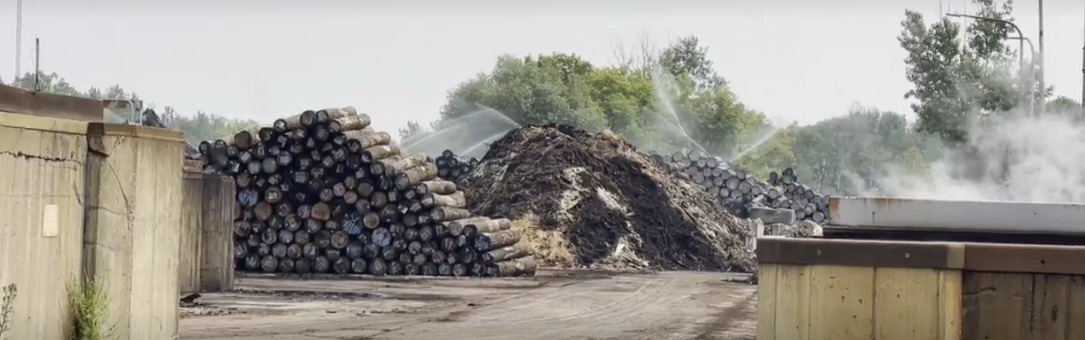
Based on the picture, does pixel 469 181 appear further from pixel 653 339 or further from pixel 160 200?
→ pixel 160 200

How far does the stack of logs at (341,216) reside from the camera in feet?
109

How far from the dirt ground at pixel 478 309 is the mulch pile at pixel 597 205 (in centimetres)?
518

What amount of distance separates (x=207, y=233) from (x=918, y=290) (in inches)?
703

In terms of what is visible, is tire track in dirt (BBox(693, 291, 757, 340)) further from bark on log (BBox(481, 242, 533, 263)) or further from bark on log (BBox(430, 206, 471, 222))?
bark on log (BBox(430, 206, 471, 222))

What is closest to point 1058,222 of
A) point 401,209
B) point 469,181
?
point 401,209

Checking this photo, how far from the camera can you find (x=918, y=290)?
918 centimetres

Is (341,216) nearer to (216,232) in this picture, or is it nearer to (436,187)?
(436,187)

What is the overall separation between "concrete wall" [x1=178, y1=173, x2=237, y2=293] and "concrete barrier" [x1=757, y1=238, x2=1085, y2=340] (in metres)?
16.2

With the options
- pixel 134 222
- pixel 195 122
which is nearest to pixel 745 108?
pixel 195 122

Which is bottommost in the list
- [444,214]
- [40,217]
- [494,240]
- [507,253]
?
[507,253]

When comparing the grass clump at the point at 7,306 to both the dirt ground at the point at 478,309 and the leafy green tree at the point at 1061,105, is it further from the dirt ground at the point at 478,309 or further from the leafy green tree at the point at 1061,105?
the leafy green tree at the point at 1061,105

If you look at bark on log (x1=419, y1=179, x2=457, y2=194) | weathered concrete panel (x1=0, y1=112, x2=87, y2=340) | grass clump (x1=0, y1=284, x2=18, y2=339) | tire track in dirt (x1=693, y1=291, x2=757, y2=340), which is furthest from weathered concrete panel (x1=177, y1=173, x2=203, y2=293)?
grass clump (x1=0, y1=284, x2=18, y2=339)

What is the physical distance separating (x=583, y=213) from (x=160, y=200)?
26.1 meters

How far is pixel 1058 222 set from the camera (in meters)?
11.0
